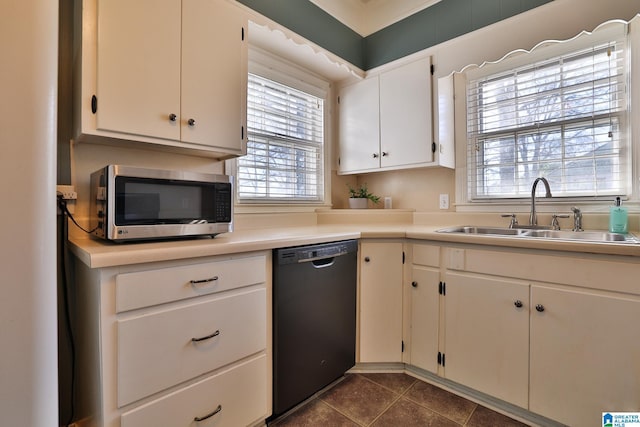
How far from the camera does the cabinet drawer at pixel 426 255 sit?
173 cm

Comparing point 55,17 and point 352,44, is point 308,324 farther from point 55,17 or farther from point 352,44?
point 352,44

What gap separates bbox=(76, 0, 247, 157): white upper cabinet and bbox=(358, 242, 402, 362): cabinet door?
100cm

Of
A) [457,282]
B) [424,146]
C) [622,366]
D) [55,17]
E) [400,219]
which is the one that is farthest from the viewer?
[400,219]

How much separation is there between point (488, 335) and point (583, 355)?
0.37 metres

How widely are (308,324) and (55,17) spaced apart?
4.73 feet

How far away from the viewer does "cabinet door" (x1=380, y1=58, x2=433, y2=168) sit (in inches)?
87.4

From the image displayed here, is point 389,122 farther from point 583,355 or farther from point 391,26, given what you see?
point 583,355

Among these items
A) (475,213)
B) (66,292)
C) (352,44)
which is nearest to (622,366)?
(475,213)

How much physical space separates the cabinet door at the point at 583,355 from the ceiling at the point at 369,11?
2197mm

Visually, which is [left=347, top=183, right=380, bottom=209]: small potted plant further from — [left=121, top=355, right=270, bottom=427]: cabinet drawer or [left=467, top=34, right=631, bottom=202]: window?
[left=121, top=355, right=270, bottom=427]: cabinet drawer

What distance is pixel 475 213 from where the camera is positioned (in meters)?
2.20

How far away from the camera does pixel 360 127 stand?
259 cm

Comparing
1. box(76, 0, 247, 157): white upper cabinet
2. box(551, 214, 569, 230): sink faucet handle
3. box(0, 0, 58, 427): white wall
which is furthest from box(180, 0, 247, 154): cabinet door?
box(551, 214, 569, 230): sink faucet handle

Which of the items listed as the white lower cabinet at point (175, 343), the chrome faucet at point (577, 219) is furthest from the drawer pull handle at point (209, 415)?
the chrome faucet at point (577, 219)
